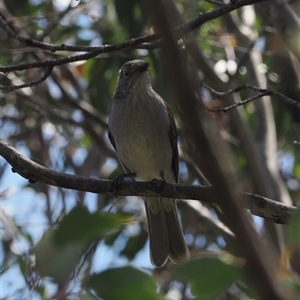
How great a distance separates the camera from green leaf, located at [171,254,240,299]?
1362 mm

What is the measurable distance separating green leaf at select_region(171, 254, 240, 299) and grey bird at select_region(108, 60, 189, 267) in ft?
13.5

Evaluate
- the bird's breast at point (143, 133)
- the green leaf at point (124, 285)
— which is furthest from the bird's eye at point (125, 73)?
the green leaf at point (124, 285)

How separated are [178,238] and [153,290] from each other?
4.35 metres

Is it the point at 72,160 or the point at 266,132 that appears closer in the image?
the point at 266,132

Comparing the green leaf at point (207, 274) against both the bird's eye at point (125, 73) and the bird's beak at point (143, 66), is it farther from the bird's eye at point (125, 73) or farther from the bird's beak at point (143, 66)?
the bird's eye at point (125, 73)

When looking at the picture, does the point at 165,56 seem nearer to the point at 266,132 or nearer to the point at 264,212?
the point at 264,212

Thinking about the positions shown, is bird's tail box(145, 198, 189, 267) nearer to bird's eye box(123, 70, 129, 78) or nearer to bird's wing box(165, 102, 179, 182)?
bird's wing box(165, 102, 179, 182)

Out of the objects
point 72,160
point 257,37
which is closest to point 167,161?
point 257,37

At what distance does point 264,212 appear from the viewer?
352 cm

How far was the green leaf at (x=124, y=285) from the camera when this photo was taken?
1469 millimetres

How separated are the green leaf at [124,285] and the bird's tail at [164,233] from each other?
401 cm

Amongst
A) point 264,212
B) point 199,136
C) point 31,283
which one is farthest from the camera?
point 264,212

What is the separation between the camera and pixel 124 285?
1.48 meters

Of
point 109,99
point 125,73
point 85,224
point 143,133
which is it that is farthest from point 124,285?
point 109,99
